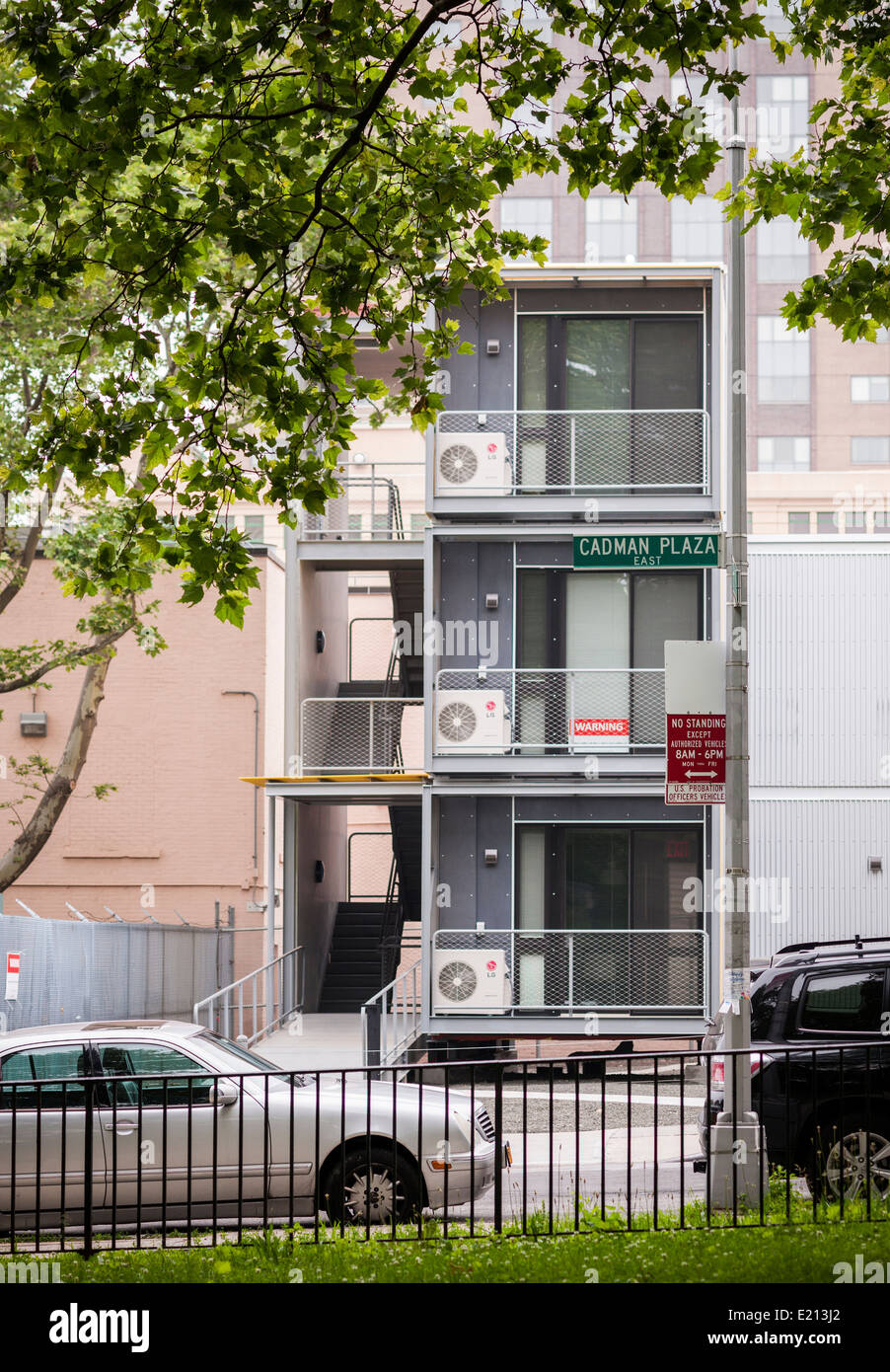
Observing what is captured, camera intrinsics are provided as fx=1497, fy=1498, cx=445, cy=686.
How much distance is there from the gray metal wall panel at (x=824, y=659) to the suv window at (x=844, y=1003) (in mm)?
15064

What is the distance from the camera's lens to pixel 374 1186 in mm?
9727

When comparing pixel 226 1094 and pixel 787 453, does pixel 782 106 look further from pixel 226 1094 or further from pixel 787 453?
pixel 226 1094

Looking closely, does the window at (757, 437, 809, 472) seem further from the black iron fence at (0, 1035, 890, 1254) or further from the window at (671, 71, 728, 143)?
the black iron fence at (0, 1035, 890, 1254)

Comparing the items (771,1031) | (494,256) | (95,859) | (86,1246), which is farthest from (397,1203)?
(95,859)

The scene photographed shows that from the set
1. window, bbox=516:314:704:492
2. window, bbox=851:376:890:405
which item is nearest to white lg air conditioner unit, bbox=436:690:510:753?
window, bbox=516:314:704:492

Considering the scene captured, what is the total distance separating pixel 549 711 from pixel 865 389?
4692 centimetres

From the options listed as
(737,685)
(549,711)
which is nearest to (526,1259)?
(737,685)

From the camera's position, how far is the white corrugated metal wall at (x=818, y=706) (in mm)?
25359

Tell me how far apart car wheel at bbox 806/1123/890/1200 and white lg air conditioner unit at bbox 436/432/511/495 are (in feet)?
41.3

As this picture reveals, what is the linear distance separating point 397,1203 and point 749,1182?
225 centimetres

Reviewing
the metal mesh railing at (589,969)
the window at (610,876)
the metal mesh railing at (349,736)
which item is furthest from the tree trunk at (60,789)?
the window at (610,876)

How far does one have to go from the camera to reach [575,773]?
Answer: 20.6 meters

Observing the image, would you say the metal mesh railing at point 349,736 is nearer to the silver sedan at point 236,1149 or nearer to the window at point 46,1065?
the window at point 46,1065

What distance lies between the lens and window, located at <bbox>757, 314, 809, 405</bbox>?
205 ft
